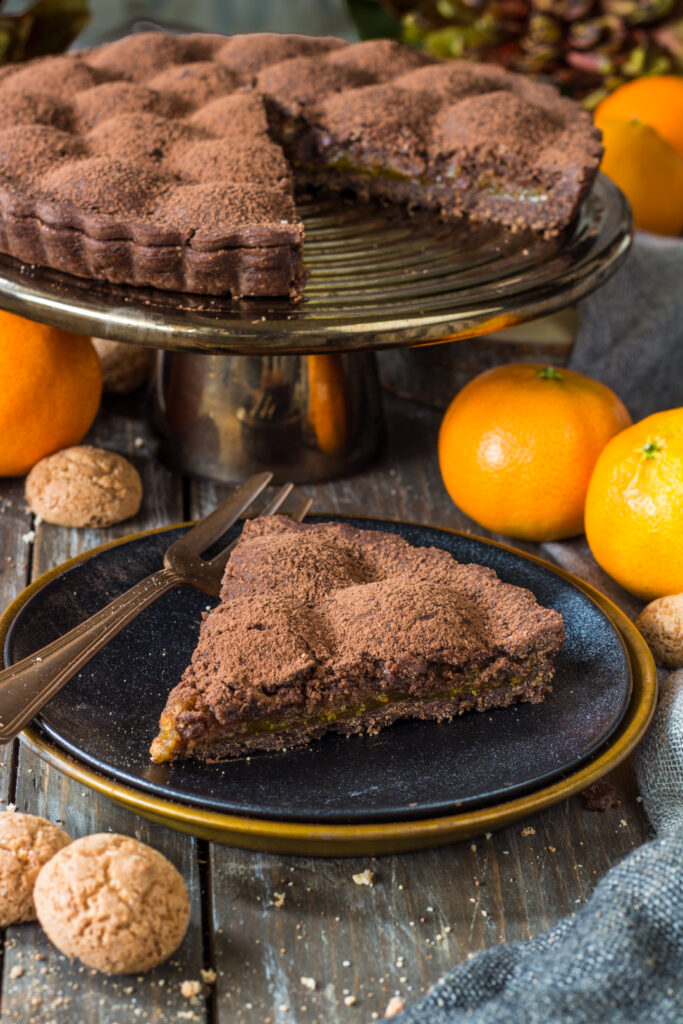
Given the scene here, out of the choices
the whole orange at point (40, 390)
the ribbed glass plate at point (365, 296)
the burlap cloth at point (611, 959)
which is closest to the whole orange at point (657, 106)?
the ribbed glass plate at point (365, 296)

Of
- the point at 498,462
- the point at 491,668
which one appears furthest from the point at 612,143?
the point at 491,668

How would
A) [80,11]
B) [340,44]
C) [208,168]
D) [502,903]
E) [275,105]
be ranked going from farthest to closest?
[80,11] → [340,44] → [275,105] → [208,168] → [502,903]

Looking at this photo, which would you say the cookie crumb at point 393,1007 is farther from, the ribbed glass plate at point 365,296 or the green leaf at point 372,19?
the green leaf at point 372,19

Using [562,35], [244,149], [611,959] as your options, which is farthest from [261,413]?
[562,35]

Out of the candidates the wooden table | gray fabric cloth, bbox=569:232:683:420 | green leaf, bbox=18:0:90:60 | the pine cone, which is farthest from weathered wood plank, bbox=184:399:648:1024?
green leaf, bbox=18:0:90:60

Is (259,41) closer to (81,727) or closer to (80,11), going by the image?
(80,11)

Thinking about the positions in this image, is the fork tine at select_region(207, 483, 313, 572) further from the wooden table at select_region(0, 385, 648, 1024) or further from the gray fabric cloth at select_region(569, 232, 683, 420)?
the gray fabric cloth at select_region(569, 232, 683, 420)

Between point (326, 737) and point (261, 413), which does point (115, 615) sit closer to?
point (326, 737)
